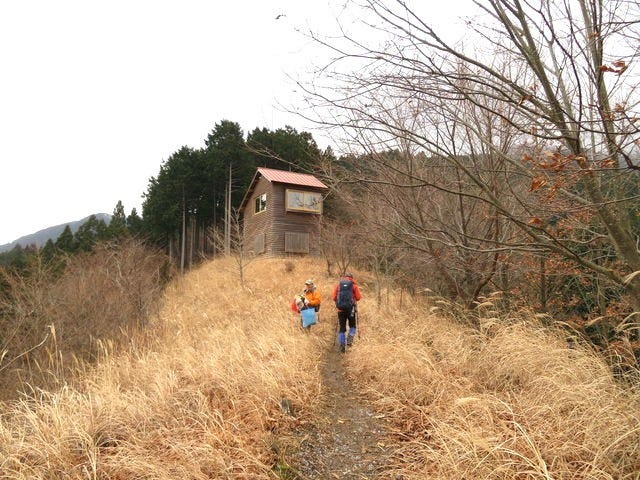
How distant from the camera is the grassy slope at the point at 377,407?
3.09 meters

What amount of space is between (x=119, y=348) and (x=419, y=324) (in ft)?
18.4

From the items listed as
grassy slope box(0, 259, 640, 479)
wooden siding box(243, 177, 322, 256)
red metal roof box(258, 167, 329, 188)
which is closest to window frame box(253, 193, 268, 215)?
wooden siding box(243, 177, 322, 256)

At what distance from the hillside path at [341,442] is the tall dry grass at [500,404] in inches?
7.9

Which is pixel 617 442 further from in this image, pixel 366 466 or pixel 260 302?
pixel 260 302

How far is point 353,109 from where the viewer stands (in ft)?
11.4

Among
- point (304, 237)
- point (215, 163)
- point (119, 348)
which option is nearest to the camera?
point (119, 348)

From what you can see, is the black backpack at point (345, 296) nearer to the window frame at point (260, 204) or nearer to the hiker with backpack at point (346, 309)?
the hiker with backpack at point (346, 309)

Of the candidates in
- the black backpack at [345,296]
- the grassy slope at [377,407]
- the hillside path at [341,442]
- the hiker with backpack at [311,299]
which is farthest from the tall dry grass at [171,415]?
the hiker with backpack at [311,299]

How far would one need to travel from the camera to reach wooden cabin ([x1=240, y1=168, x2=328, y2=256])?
26.8 metres

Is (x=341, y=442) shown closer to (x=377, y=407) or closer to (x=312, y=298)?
(x=377, y=407)

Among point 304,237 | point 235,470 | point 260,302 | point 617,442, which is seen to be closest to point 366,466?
point 235,470

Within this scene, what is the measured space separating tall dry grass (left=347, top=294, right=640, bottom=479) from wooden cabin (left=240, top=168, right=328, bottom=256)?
784 inches

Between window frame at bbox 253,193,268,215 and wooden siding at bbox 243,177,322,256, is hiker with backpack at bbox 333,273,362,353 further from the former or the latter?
window frame at bbox 253,193,268,215

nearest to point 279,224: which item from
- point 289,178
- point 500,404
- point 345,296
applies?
point 289,178
